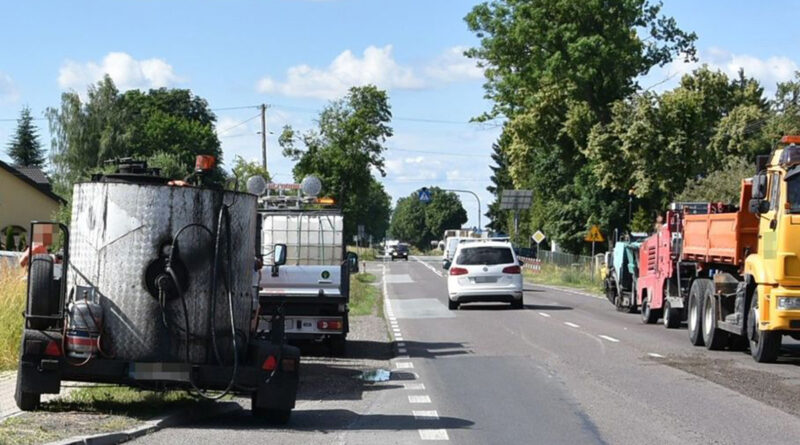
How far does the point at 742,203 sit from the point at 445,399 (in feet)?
27.3

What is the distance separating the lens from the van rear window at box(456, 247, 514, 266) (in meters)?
32.7

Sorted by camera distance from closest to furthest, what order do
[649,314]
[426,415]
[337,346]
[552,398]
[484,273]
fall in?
[426,415], [552,398], [337,346], [649,314], [484,273]

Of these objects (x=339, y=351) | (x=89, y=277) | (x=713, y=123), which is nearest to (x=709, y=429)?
(x=89, y=277)

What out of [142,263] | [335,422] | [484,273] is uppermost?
[142,263]

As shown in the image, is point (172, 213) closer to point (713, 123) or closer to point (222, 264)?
point (222, 264)

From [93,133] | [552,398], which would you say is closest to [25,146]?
[93,133]

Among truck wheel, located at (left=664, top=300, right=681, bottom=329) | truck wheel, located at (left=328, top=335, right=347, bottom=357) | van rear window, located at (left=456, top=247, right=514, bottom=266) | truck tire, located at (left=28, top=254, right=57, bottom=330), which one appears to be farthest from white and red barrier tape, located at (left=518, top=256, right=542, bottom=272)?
truck tire, located at (left=28, top=254, right=57, bottom=330)

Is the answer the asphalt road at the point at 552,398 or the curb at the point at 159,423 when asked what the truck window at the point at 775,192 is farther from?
the curb at the point at 159,423

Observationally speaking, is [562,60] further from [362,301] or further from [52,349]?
[52,349]

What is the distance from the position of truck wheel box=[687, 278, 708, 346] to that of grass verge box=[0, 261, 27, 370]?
38.0 ft

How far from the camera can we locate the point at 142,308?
11.6 metres

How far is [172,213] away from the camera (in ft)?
38.4

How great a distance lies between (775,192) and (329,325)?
281 inches

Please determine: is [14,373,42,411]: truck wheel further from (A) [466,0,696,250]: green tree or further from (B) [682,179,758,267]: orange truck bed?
(A) [466,0,696,250]: green tree
